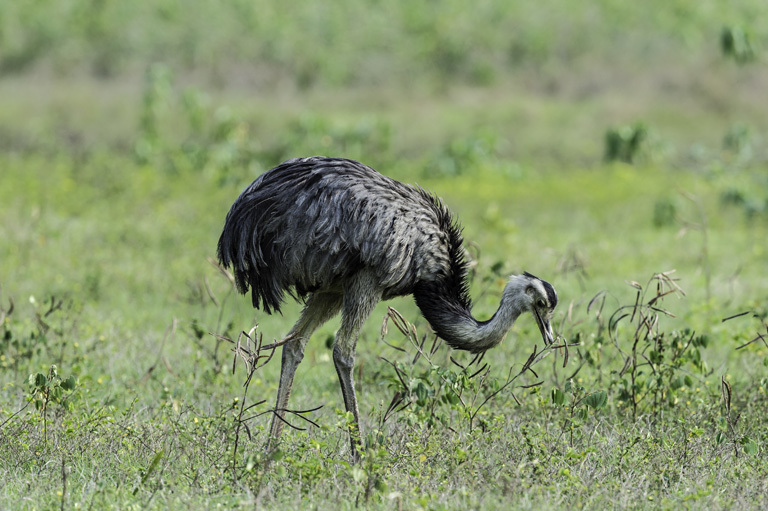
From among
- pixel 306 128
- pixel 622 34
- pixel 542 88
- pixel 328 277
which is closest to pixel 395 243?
pixel 328 277

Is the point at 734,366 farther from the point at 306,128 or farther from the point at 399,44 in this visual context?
the point at 399,44

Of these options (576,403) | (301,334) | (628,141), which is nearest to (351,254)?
(301,334)

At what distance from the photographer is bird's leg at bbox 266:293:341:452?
5.15 meters

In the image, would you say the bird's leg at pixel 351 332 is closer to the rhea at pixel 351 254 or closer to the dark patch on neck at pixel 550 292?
the rhea at pixel 351 254

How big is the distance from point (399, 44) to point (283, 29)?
2576 millimetres

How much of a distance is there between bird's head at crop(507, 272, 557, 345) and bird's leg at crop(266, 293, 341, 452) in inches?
36.5

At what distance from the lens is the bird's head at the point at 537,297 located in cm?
498

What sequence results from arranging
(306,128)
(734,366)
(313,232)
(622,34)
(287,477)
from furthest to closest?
(622,34) < (306,128) < (734,366) < (313,232) < (287,477)

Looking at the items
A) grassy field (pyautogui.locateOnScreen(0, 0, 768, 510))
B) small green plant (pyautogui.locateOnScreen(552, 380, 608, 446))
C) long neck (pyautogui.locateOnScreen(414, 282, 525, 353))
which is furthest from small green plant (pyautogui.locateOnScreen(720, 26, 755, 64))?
small green plant (pyautogui.locateOnScreen(552, 380, 608, 446))

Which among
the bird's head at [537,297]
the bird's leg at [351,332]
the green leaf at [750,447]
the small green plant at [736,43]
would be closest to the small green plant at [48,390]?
the bird's leg at [351,332]

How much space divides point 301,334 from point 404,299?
12.5ft

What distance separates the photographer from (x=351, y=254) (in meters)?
4.84

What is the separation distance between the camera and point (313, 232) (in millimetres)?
4777

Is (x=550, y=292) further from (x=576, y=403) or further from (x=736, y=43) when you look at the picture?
(x=736, y=43)
